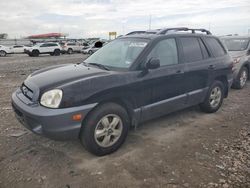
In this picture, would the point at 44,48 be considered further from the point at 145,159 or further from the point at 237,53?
the point at 145,159

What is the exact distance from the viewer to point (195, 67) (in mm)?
4613

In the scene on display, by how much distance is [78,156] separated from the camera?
351 cm

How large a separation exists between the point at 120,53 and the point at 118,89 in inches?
39.9

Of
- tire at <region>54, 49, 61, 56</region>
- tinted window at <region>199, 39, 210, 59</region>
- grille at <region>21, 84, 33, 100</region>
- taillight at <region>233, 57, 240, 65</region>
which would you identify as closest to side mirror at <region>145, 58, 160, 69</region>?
tinted window at <region>199, 39, 210, 59</region>

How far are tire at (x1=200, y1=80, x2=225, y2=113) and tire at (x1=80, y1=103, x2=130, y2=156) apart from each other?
2347 millimetres

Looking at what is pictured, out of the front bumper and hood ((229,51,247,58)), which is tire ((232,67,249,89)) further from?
the front bumper

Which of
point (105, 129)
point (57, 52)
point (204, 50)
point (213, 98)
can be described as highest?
point (204, 50)

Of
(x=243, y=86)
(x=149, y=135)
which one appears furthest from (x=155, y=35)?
(x=243, y=86)

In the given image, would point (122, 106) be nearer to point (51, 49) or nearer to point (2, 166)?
point (2, 166)

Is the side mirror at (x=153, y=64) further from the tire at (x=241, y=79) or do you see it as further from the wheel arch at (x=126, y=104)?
the tire at (x=241, y=79)

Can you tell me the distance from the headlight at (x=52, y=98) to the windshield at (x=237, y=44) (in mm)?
7384

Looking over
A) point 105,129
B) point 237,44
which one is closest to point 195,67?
point 105,129

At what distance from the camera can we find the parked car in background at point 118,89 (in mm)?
3111

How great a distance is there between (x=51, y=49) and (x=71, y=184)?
27.4 m
